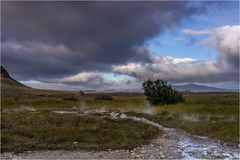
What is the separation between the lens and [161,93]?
7450 cm

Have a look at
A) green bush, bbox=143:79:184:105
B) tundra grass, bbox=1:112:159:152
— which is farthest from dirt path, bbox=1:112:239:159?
green bush, bbox=143:79:184:105

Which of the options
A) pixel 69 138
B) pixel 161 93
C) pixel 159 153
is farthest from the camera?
pixel 161 93

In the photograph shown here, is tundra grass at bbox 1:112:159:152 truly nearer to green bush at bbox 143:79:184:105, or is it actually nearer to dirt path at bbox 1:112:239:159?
dirt path at bbox 1:112:239:159

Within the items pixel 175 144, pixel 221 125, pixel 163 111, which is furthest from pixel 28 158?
pixel 163 111

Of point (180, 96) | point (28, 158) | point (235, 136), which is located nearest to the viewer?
point (28, 158)

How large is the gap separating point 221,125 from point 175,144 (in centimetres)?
1004

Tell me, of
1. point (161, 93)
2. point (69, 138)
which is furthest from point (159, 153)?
point (161, 93)

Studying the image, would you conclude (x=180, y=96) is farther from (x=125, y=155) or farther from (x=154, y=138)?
(x=125, y=155)

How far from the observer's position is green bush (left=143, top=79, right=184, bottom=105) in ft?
243

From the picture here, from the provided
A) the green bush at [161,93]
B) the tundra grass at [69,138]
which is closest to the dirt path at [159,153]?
the tundra grass at [69,138]

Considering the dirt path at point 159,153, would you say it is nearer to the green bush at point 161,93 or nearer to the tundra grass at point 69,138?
the tundra grass at point 69,138

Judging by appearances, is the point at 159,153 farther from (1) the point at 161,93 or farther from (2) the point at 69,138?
(1) the point at 161,93

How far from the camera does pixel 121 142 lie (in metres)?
25.6

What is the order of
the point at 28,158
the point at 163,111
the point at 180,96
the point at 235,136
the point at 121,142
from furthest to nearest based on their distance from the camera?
the point at 180,96 < the point at 163,111 < the point at 235,136 < the point at 121,142 < the point at 28,158
